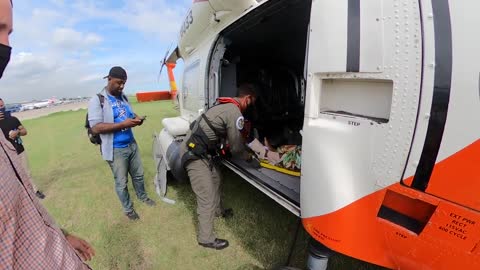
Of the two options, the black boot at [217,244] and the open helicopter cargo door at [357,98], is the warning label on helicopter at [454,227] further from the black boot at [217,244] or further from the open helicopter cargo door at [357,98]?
the black boot at [217,244]

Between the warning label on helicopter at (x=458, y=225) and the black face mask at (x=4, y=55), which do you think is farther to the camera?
the warning label on helicopter at (x=458, y=225)

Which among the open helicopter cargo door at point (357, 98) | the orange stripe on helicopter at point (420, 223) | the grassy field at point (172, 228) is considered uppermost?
the open helicopter cargo door at point (357, 98)

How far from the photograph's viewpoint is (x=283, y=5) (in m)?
2.72

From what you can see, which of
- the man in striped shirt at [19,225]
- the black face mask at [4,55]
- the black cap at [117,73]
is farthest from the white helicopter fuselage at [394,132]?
the black cap at [117,73]

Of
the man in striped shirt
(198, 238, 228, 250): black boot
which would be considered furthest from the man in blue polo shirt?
the man in striped shirt

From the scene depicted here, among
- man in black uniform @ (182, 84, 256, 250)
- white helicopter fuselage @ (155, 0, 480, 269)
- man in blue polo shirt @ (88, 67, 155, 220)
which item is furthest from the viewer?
man in blue polo shirt @ (88, 67, 155, 220)

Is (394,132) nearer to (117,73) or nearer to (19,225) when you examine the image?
(19,225)

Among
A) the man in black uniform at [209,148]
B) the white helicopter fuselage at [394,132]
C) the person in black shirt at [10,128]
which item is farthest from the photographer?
the person in black shirt at [10,128]

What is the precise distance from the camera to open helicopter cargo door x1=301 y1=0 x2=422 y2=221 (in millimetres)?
1410

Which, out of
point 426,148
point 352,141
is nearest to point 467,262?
point 426,148

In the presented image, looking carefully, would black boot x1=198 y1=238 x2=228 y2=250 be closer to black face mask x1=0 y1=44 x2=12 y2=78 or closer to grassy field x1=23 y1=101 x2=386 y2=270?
grassy field x1=23 y1=101 x2=386 y2=270

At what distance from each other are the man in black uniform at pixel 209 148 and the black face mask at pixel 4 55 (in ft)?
7.10

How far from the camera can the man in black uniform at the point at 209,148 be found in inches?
122

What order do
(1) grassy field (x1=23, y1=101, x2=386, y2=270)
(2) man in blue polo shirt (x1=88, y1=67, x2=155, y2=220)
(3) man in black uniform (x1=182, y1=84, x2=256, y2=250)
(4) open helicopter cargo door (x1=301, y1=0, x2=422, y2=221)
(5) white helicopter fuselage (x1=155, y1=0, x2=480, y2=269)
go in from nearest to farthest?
1. (5) white helicopter fuselage (x1=155, y1=0, x2=480, y2=269)
2. (4) open helicopter cargo door (x1=301, y1=0, x2=422, y2=221)
3. (1) grassy field (x1=23, y1=101, x2=386, y2=270)
4. (3) man in black uniform (x1=182, y1=84, x2=256, y2=250)
5. (2) man in blue polo shirt (x1=88, y1=67, x2=155, y2=220)
